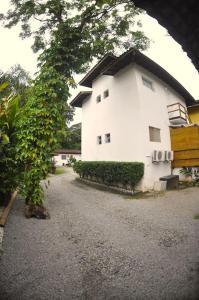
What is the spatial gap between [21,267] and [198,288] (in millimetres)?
2896

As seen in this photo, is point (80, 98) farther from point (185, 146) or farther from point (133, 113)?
point (185, 146)

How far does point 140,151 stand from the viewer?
11406 millimetres

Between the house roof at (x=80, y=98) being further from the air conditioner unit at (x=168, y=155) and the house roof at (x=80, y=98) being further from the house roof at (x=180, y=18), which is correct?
the house roof at (x=180, y=18)

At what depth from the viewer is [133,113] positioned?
11.9 metres

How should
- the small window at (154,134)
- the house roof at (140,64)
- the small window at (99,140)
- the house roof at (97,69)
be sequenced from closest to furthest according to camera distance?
the house roof at (140,64)
the small window at (154,134)
the house roof at (97,69)
the small window at (99,140)

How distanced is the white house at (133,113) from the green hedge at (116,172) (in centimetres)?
71

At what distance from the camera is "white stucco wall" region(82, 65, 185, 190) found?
11578 mm

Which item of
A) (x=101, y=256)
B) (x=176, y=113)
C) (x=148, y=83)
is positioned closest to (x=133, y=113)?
(x=148, y=83)

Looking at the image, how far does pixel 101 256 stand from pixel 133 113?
9.36m

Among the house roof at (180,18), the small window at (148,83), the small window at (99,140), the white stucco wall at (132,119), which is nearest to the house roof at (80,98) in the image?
the white stucco wall at (132,119)

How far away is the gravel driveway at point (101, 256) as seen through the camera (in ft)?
9.41

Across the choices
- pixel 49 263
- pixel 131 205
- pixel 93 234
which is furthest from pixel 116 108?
pixel 49 263

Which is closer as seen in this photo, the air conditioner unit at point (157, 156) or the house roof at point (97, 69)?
the air conditioner unit at point (157, 156)

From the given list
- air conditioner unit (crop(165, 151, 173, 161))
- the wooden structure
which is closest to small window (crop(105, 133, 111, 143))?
air conditioner unit (crop(165, 151, 173, 161))
